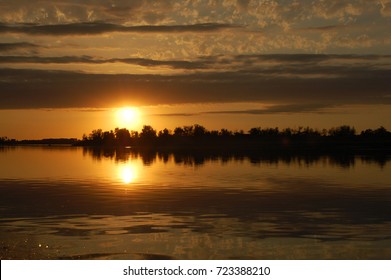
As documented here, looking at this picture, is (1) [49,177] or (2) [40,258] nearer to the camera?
(2) [40,258]

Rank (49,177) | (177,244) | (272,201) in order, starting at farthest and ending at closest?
(49,177), (272,201), (177,244)

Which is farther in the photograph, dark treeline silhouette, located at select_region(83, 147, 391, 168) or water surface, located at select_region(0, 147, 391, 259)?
dark treeline silhouette, located at select_region(83, 147, 391, 168)

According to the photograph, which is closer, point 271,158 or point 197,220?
point 197,220

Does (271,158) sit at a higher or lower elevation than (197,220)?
higher

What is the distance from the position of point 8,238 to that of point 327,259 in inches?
452

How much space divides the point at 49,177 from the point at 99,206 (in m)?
24.2

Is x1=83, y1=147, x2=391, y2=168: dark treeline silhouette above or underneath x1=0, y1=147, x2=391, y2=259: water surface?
above

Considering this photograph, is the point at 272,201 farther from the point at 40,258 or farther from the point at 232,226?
the point at 40,258

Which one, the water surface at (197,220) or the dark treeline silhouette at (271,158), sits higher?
the dark treeline silhouette at (271,158)

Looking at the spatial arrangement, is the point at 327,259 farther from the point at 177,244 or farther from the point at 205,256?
the point at 177,244

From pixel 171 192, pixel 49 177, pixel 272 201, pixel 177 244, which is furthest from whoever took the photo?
pixel 49 177

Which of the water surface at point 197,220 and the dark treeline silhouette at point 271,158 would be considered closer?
the water surface at point 197,220
